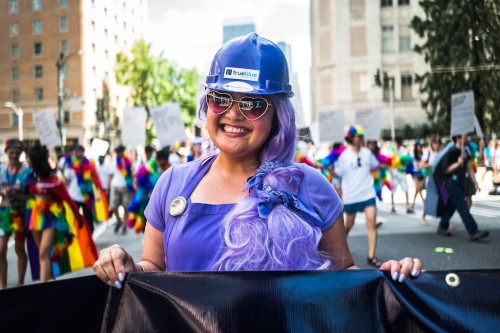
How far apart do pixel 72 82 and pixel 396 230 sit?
48678 millimetres

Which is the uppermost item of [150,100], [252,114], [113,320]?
[150,100]

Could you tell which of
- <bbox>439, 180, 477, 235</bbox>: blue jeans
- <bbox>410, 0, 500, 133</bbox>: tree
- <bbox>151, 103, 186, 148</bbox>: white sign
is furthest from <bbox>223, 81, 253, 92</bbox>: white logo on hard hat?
<bbox>410, 0, 500, 133</bbox>: tree

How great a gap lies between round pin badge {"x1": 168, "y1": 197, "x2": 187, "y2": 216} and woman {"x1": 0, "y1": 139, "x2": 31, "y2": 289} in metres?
5.94

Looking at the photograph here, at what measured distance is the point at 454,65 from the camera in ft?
105

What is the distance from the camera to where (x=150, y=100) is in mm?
65125

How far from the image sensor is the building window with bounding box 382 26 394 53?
2189 inches

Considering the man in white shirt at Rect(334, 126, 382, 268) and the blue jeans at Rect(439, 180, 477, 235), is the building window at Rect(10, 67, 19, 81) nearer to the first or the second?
the blue jeans at Rect(439, 180, 477, 235)

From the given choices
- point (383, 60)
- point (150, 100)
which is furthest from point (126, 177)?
point (150, 100)

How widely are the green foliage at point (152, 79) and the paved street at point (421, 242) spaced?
49.6 m

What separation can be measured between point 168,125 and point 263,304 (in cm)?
1297

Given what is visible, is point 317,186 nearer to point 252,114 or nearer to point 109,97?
point 252,114

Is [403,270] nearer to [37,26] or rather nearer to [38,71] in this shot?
[37,26]

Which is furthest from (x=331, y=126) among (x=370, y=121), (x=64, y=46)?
(x=64, y=46)

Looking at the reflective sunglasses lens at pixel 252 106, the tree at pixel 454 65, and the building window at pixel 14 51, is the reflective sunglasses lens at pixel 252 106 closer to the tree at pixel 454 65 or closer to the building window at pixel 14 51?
the tree at pixel 454 65
